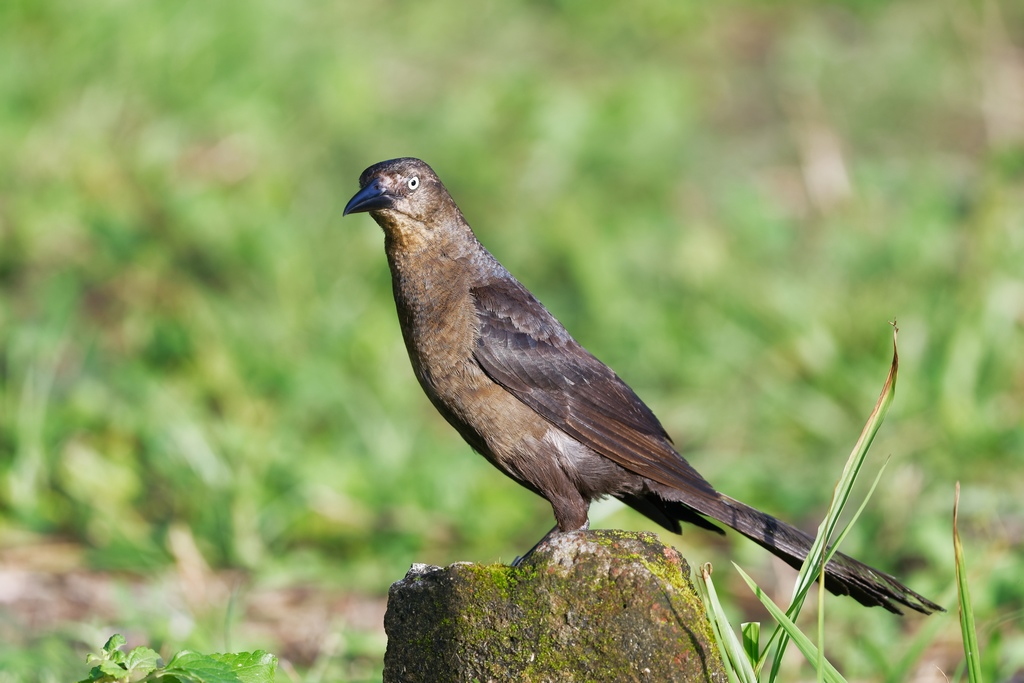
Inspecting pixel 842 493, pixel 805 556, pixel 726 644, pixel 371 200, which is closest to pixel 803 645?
pixel 726 644

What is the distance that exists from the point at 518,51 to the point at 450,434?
18.2 feet

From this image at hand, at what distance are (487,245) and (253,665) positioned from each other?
6.01 metres

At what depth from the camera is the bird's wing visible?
13.1 ft

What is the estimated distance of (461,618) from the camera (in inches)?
121

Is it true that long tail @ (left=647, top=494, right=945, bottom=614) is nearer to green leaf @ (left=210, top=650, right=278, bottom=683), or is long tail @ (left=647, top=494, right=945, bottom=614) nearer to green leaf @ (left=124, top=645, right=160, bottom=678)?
green leaf @ (left=210, top=650, right=278, bottom=683)

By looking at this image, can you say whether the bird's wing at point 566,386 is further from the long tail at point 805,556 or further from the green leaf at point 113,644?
the green leaf at point 113,644

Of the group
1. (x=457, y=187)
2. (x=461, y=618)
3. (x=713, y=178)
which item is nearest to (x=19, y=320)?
(x=457, y=187)

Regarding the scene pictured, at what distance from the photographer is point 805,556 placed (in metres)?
3.65

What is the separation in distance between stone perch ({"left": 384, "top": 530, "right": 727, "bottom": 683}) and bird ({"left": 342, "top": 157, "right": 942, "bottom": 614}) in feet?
2.55

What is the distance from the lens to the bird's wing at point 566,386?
399cm

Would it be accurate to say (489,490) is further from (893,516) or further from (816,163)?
(816,163)

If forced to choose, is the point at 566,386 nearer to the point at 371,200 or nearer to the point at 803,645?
the point at 371,200

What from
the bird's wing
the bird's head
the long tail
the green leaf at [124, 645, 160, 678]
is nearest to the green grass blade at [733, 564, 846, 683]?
the long tail

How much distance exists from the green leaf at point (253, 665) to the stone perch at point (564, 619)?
0.33 meters
